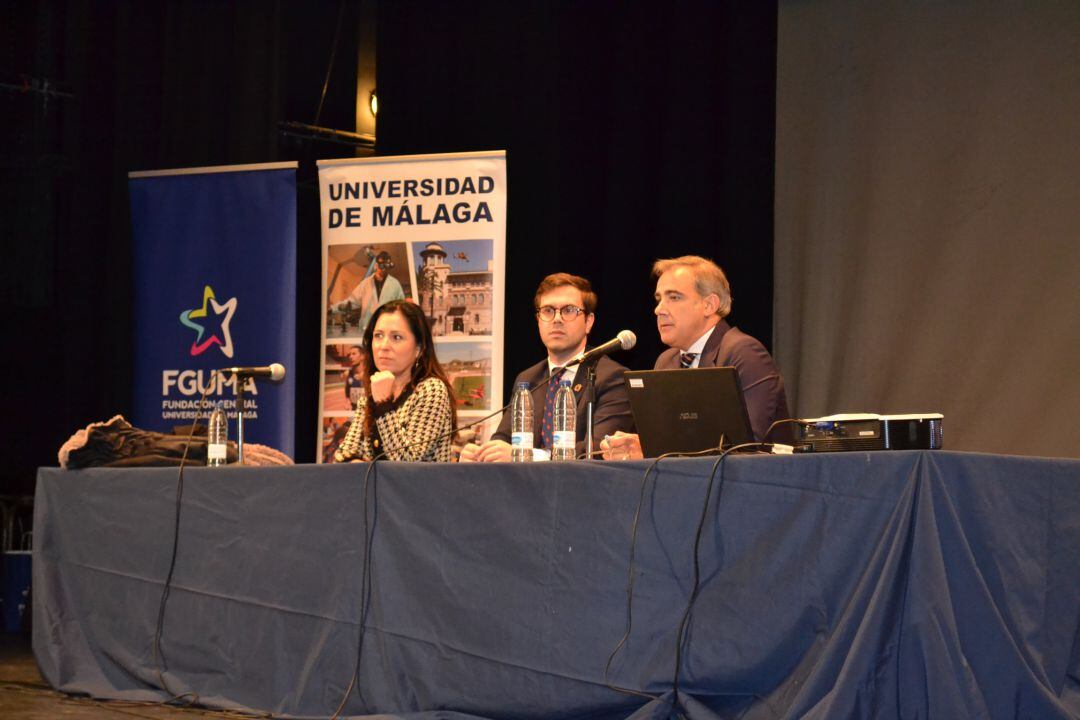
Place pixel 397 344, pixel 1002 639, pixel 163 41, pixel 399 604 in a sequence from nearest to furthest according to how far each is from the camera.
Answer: pixel 1002 639 → pixel 399 604 → pixel 397 344 → pixel 163 41

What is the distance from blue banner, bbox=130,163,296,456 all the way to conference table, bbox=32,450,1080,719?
1691 millimetres

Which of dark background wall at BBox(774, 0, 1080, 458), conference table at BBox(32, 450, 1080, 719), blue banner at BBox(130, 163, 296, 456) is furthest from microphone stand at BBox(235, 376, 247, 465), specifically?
dark background wall at BBox(774, 0, 1080, 458)

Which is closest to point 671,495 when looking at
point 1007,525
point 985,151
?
point 1007,525

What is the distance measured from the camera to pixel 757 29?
4.75 meters

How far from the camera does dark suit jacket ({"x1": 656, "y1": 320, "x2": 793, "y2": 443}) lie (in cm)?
322

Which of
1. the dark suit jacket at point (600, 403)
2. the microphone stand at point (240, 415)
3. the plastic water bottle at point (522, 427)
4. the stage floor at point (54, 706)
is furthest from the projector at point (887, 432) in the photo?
the microphone stand at point (240, 415)

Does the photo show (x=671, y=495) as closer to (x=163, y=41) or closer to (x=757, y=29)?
(x=757, y=29)

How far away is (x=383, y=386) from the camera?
3.78 meters

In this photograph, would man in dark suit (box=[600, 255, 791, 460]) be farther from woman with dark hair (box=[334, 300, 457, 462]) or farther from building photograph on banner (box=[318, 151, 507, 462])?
building photograph on banner (box=[318, 151, 507, 462])

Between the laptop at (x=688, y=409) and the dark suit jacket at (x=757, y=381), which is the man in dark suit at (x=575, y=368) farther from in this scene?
the laptop at (x=688, y=409)

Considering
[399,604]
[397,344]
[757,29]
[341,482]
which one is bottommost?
[399,604]

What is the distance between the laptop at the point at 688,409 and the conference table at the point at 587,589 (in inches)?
8.4

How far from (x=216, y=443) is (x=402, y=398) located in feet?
Answer: 1.92

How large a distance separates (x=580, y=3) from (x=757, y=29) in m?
0.81
